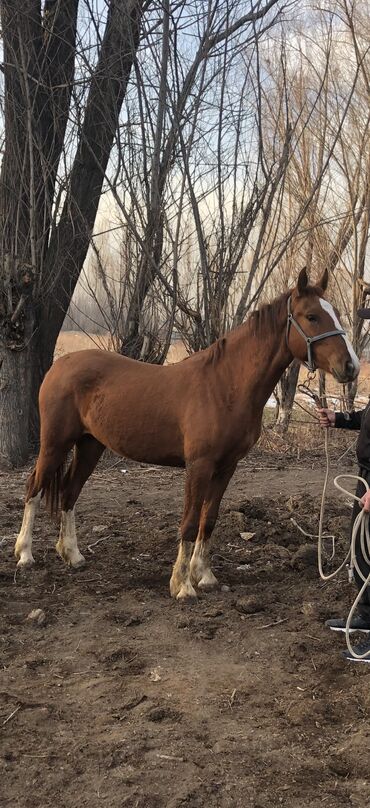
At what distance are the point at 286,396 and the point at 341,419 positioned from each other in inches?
257

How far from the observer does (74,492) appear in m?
4.82

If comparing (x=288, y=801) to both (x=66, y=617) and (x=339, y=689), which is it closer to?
(x=339, y=689)

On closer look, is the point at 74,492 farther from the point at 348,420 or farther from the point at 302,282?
the point at 302,282

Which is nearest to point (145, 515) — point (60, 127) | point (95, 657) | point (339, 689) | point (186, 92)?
point (95, 657)

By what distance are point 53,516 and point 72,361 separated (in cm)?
117

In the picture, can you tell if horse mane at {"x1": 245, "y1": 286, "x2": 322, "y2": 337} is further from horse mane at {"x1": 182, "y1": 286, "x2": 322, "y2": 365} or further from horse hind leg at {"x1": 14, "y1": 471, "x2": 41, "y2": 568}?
horse hind leg at {"x1": 14, "y1": 471, "x2": 41, "y2": 568}

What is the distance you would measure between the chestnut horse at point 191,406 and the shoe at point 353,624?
884 millimetres

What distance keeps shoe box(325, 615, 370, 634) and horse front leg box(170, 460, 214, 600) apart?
0.87 meters

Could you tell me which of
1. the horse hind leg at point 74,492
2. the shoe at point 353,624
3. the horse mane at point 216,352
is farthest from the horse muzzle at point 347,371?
the horse hind leg at point 74,492

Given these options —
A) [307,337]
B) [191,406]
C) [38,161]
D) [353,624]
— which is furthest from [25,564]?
[38,161]

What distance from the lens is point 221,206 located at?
736cm

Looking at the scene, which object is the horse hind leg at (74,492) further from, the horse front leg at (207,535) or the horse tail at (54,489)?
the horse front leg at (207,535)

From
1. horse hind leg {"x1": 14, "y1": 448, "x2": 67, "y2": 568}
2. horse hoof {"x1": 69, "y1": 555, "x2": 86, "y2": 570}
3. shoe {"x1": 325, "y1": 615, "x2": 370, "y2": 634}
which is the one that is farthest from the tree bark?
shoe {"x1": 325, "y1": 615, "x2": 370, "y2": 634}

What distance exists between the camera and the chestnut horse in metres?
3.89
